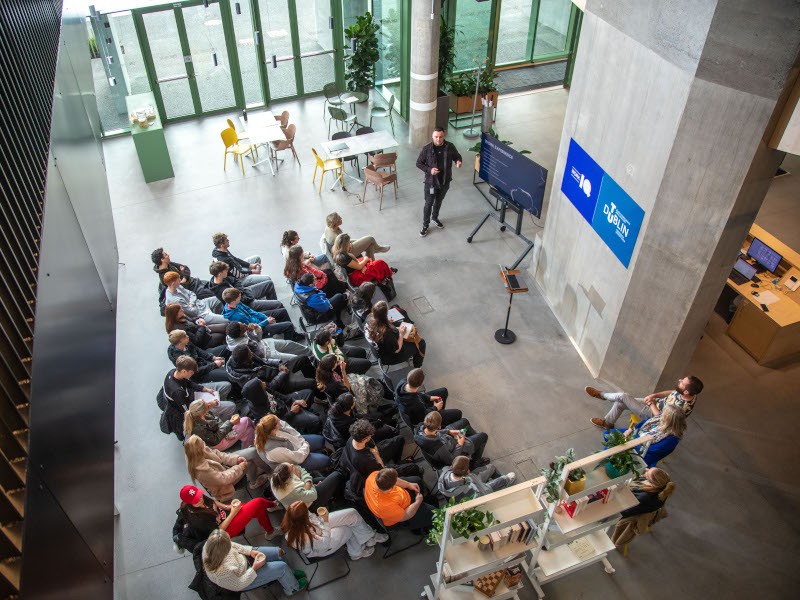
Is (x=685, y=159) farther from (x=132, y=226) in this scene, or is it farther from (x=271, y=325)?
(x=132, y=226)

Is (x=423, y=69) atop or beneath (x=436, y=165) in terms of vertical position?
atop

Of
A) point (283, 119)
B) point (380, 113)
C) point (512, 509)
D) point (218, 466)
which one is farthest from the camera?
point (380, 113)

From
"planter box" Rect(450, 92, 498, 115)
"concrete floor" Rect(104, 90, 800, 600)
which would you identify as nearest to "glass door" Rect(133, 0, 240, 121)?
A: "concrete floor" Rect(104, 90, 800, 600)

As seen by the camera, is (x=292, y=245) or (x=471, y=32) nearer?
(x=292, y=245)

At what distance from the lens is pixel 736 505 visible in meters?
6.50

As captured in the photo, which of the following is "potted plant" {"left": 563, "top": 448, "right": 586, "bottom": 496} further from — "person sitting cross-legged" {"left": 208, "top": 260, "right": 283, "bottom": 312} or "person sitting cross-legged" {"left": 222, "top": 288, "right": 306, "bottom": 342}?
"person sitting cross-legged" {"left": 208, "top": 260, "right": 283, "bottom": 312}

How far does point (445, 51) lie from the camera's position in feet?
→ 40.3

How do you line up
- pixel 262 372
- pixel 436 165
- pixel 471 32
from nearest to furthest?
pixel 262 372, pixel 436 165, pixel 471 32

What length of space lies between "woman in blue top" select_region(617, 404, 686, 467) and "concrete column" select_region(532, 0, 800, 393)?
885mm

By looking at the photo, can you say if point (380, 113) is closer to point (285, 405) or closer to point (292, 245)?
point (292, 245)

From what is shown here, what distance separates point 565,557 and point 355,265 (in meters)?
4.31

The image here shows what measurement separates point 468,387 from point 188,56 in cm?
869

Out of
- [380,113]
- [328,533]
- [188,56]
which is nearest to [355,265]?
[328,533]

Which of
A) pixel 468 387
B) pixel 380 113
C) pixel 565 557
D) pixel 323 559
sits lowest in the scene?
pixel 468 387
